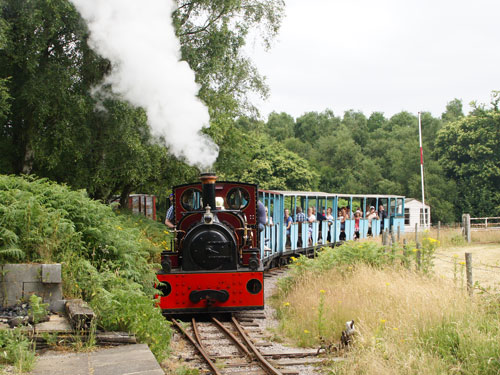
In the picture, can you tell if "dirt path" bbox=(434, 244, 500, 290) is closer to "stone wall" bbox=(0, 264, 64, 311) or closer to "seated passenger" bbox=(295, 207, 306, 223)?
"seated passenger" bbox=(295, 207, 306, 223)

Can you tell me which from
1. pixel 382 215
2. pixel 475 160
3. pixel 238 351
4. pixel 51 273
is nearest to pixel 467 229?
pixel 382 215

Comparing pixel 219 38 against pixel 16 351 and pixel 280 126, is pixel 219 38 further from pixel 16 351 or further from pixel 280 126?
pixel 280 126

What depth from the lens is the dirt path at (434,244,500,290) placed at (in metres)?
11.5

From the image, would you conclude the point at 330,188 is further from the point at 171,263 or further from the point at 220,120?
the point at 171,263

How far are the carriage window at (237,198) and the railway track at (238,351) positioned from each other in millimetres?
2007

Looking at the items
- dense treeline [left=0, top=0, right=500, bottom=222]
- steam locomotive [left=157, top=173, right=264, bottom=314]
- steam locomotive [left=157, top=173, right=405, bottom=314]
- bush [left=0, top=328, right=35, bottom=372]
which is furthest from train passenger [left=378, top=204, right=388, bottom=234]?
bush [left=0, top=328, right=35, bottom=372]

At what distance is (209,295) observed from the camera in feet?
30.8

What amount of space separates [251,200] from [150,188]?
905 cm

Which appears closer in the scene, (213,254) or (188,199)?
(213,254)

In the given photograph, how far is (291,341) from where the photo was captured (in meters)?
8.02

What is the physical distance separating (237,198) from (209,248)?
156 centimetres

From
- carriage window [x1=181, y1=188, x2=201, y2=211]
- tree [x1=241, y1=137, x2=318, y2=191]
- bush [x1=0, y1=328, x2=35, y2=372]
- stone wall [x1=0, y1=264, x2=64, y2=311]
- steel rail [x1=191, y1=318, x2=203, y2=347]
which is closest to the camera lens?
bush [x1=0, y1=328, x2=35, y2=372]

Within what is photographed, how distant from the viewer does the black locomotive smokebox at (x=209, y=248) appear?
367 inches

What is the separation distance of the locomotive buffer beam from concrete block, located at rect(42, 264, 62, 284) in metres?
2.84
